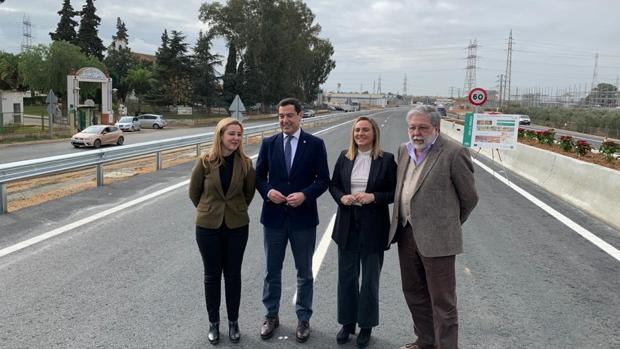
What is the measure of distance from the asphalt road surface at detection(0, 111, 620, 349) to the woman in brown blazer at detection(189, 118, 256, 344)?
11.9 inches

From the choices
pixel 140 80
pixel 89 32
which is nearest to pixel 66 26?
pixel 89 32

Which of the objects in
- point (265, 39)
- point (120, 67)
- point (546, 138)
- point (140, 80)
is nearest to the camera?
point (546, 138)

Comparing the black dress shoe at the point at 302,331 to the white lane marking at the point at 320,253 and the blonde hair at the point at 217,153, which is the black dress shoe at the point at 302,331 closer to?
the white lane marking at the point at 320,253

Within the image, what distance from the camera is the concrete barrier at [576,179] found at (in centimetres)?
877

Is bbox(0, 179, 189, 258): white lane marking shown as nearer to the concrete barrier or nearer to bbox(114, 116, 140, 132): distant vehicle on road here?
the concrete barrier

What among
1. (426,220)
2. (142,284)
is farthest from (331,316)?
(142,284)

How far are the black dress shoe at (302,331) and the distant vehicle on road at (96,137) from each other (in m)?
25.0

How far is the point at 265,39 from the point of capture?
69.2 metres

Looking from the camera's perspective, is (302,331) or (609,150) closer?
(302,331)

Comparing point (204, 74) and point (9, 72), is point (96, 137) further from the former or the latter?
point (9, 72)

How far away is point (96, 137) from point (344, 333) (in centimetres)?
2567

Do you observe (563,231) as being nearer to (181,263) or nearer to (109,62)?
(181,263)

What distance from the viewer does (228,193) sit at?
399cm

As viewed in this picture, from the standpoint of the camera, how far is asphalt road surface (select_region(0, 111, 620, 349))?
13.3 feet
